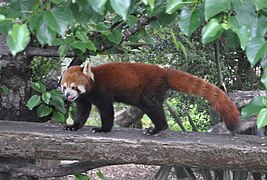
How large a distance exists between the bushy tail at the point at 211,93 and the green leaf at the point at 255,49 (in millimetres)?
1105

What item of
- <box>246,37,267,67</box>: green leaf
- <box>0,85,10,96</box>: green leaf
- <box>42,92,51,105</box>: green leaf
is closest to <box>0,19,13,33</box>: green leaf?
<box>246,37,267,67</box>: green leaf

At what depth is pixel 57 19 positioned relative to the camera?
1.03 meters

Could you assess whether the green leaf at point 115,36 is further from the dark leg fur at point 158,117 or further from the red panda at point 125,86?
the dark leg fur at point 158,117

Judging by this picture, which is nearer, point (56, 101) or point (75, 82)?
point (75, 82)

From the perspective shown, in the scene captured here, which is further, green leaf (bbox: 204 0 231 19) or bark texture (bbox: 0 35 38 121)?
bark texture (bbox: 0 35 38 121)

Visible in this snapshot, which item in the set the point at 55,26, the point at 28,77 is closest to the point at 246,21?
the point at 55,26

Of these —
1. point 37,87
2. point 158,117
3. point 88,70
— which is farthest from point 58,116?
point 158,117

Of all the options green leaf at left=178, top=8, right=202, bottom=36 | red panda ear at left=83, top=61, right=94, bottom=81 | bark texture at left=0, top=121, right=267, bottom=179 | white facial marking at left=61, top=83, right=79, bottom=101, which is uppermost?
green leaf at left=178, top=8, right=202, bottom=36

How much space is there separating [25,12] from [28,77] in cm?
155

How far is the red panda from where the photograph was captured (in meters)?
2.32

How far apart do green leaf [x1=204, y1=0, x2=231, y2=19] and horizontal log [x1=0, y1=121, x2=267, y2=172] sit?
1070 mm

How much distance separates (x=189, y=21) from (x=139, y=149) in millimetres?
983

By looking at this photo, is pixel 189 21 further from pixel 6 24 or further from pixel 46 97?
pixel 46 97

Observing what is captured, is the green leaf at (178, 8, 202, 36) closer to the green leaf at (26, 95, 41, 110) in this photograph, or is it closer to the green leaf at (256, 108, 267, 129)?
the green leaf at (256, 108, 267, 129)
